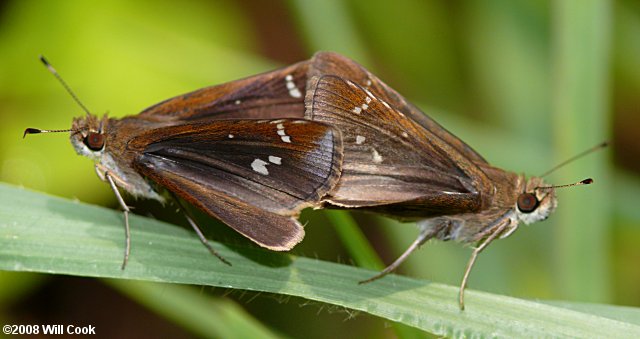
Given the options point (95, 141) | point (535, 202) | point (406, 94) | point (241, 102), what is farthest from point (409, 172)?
point (406, 94)

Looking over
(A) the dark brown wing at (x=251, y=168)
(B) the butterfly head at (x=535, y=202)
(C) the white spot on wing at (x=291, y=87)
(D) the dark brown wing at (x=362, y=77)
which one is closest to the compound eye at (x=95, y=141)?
(A) the dark brown wing at (x=251, y=168)

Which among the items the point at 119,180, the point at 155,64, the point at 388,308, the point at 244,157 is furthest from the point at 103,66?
the point at 388,308

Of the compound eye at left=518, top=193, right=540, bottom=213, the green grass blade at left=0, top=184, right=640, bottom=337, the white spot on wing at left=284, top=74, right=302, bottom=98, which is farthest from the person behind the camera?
the white spot on wing at left=284, top=74, right=302, bottom=98

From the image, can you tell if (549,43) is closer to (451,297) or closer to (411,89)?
(411,89)

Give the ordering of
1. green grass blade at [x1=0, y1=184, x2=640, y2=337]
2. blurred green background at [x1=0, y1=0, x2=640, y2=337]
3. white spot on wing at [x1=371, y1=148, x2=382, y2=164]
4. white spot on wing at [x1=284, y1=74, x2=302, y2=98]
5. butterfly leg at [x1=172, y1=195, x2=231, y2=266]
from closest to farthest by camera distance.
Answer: green grass blade at [x1=0, y1=184, x2=640, y2=337], butterfly leg at [x1=172, y1=195, x2=231, y2=266], white spot on wing at [x1=371, y1=148, x2=382, y2=164], white spot on wing at [x1=284, y1=74, x2=302, y2=98], blurred green background at [x1=0, y1=0, x2=640, y2=337]

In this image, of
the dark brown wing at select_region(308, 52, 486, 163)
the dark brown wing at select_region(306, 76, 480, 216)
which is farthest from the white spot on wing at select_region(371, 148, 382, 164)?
the dark brown wing at select_region(308, 52, 486, 163)

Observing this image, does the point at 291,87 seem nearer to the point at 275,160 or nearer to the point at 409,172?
the point at 275,160

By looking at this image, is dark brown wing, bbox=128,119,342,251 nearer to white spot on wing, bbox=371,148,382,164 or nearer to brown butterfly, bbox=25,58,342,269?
brown butterfly, bbox=25,58,342,269
